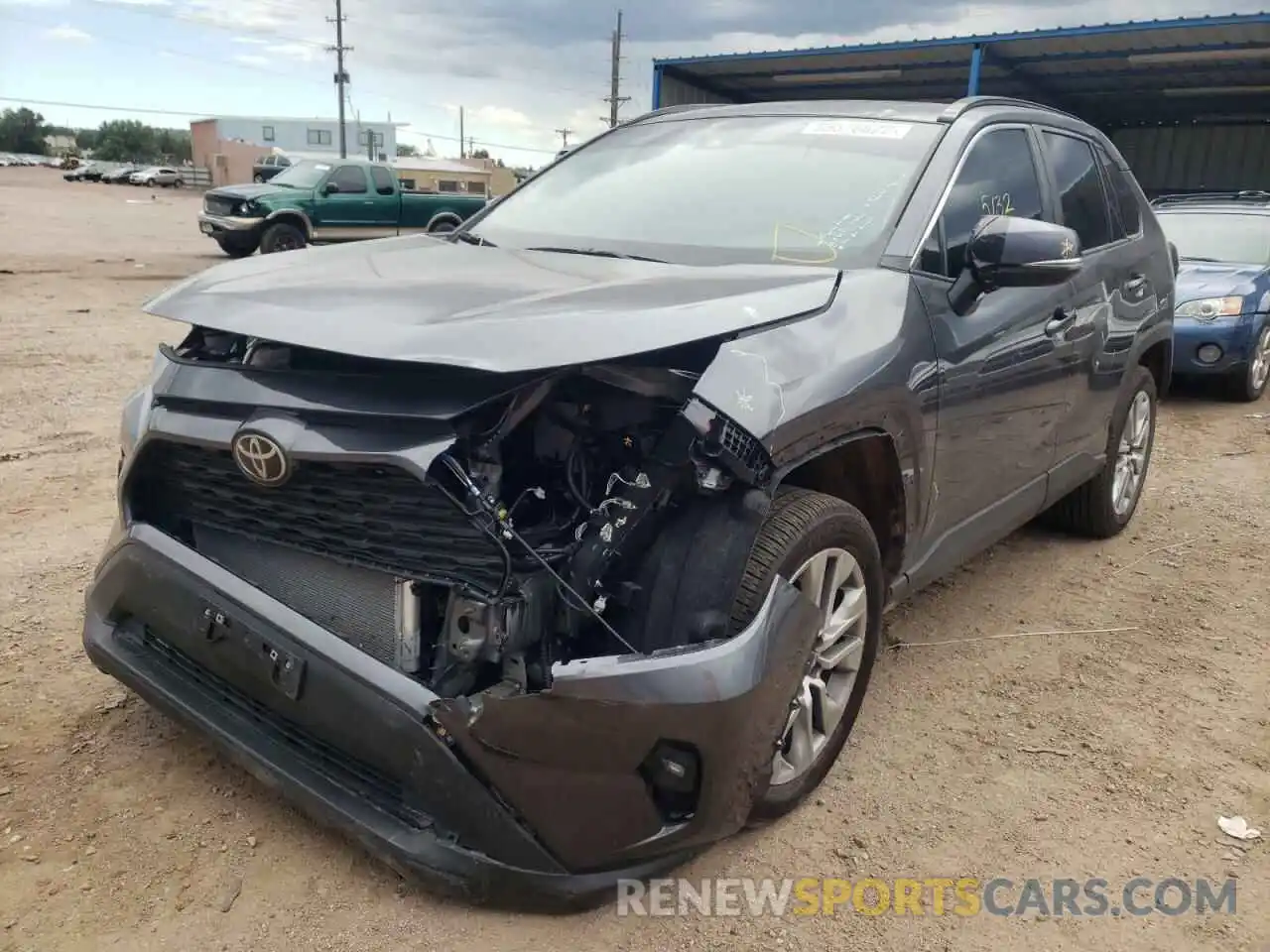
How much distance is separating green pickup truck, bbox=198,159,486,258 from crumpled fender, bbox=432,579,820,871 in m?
15.0

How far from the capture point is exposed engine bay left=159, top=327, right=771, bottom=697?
2.02 m

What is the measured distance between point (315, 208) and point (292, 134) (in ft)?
195

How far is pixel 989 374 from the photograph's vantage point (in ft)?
10.2

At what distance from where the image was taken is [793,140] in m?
3.43

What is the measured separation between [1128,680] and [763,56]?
13.4 meters

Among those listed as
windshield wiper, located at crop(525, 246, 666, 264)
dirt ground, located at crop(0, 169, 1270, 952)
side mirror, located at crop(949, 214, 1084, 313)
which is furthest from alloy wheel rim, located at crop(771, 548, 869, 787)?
windshield wiper, located at crop(525, 246, 666, 264)

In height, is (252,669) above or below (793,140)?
below

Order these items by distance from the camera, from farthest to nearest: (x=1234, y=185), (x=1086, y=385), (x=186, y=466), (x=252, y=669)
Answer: (x=1234, y=185) < (x=1086, y=385) < (x=186, y=466) < (x=252, y=669)

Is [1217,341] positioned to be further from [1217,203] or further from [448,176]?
[448,176]

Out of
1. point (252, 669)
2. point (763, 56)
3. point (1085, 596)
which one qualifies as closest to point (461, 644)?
point (252, 669)

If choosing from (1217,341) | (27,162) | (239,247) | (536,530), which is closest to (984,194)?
(536,530)

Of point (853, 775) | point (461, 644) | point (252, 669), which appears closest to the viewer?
point (461, 644)

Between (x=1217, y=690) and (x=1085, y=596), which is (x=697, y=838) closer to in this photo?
(x=1217, y=690)

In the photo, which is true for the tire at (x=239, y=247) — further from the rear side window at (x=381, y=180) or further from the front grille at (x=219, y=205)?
the rear side window at (x=381, y=180)
